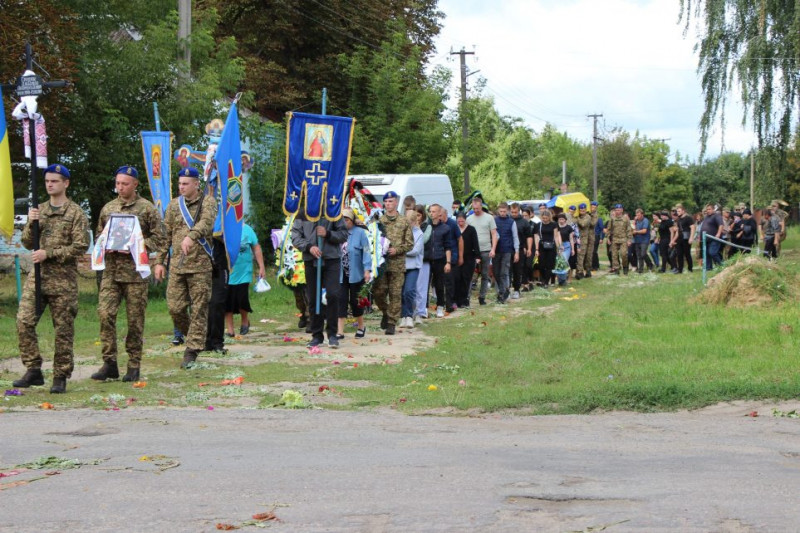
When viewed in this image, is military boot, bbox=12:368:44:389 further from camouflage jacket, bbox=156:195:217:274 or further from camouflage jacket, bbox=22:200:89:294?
camouflage jacket, bbox=156:195:217:274

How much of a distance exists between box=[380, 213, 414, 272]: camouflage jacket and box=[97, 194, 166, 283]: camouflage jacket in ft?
16.5

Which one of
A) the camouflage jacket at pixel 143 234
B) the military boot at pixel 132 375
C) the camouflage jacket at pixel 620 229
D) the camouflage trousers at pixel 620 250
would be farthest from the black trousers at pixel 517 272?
the military boot at pixel 132 375

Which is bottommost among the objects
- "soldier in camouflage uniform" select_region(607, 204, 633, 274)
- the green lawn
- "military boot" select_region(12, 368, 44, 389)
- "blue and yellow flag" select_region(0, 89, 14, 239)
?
the green lawn

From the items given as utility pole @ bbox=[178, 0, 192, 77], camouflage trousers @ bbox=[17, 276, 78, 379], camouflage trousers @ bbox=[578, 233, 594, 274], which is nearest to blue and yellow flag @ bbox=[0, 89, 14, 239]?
camouflage trousers @ bbox=[17, 276, 78, 379]

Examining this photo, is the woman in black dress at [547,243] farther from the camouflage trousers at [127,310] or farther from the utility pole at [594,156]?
the utility pole at [594,156]

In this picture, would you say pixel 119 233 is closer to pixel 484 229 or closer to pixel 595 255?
pixel 484 229

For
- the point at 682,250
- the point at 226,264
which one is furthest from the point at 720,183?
the point at 226,264

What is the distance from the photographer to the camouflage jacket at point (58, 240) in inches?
378

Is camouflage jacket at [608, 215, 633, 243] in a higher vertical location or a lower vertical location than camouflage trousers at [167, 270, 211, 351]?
higher

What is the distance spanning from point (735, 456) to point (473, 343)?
7.19 m

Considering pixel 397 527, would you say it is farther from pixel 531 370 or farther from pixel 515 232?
pixel 515 232

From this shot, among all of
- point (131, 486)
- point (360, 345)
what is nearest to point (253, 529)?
point (131, 486)

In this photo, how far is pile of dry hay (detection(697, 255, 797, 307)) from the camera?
15891 millimetres

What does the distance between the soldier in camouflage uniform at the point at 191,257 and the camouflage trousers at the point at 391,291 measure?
4.26 m
